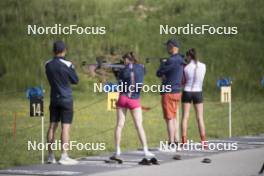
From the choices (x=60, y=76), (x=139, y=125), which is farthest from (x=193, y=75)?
(x=60, y=76)

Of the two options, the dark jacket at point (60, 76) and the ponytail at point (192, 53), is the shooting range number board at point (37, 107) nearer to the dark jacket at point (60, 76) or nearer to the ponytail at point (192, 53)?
the dark jacket at point (60, 76)

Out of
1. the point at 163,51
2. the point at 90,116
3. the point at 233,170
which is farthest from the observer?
the point at 163,51

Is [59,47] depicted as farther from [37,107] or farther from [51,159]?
[51,159]

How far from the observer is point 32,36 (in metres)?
49.6

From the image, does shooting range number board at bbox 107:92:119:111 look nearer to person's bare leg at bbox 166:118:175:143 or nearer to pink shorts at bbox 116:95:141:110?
person's bare leg at bbox 166:118:175:143

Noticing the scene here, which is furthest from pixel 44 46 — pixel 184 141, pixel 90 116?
pixel 184 141

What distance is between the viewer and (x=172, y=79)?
1552 cm

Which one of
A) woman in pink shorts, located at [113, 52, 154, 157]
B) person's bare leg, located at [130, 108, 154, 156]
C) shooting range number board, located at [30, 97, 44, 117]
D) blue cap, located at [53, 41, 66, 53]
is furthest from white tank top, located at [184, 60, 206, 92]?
blue cap, located at [53, 41, 66, 53]

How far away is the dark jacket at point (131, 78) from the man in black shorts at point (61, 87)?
2.26 ft

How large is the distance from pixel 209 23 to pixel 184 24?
1.25m

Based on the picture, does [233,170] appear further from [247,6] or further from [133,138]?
[247,6]

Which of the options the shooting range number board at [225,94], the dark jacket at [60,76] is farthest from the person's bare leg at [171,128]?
the shooting range number board at [225,94]

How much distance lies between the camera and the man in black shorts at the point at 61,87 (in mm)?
13820

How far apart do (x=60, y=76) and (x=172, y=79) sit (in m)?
2.27
